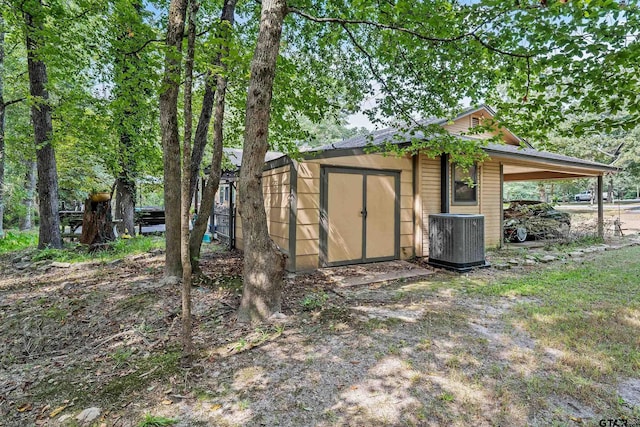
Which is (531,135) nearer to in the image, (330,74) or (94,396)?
(330,74)

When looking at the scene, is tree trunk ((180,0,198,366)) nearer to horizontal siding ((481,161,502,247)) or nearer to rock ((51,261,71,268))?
rock ((51,261,71,268))

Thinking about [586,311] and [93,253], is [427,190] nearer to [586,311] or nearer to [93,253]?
[586,311]

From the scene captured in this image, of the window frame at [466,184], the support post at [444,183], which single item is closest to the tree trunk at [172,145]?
the support post at [444,183]

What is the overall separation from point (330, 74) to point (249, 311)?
6129 millimetres

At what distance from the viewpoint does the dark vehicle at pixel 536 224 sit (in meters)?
9.65

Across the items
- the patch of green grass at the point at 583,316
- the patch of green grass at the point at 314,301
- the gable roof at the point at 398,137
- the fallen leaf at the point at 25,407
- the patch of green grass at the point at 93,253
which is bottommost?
the fallen leaf at the point at 25,407

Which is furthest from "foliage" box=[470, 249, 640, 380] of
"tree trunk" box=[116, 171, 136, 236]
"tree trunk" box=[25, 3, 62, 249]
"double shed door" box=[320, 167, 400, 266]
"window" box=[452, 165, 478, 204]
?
"tree trunk" box=[116, 171, 136, 236]

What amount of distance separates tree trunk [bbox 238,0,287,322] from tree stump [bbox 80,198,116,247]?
599 centimetres

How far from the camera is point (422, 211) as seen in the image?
291 inches

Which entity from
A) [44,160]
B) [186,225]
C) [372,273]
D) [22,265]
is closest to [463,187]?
[372,273]

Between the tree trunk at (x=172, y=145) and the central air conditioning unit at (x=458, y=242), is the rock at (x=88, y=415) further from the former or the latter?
the central air conditioning unit at (x=458, y=242)

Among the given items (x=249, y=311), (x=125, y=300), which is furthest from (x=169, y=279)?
(x=249, y=311)

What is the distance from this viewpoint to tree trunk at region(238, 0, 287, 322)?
3.46 m

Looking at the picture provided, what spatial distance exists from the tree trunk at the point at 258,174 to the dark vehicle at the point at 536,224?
347 inches
